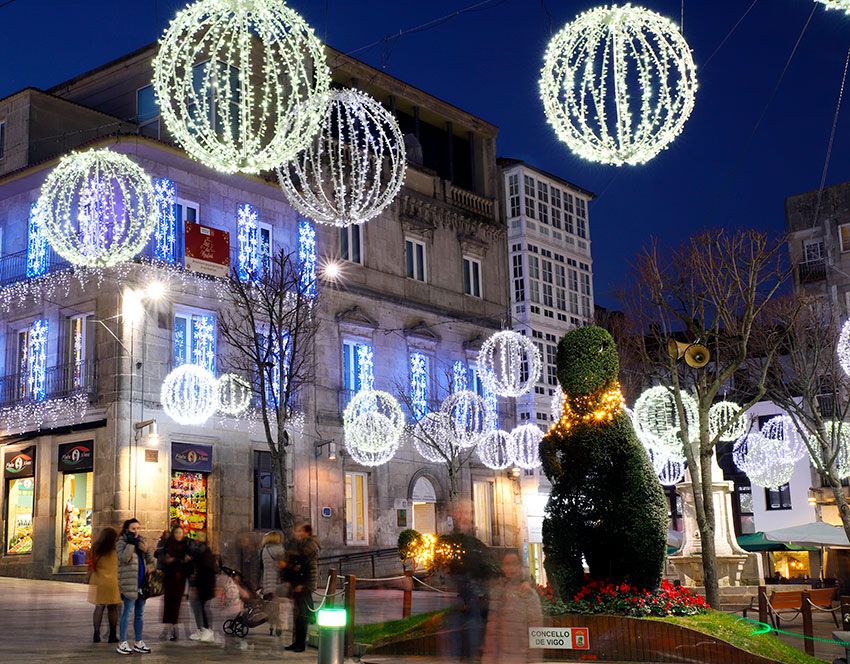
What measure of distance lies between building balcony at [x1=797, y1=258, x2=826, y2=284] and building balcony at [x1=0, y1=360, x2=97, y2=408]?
3214 centimetres

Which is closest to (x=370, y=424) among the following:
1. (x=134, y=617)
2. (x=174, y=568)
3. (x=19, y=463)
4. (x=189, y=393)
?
(x=189, y=393)

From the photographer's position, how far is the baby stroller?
17.1 metres

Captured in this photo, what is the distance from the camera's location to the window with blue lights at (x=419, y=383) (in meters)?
39.1

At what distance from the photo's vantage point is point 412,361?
39781mm

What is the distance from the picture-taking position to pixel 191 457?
3139 centimetres

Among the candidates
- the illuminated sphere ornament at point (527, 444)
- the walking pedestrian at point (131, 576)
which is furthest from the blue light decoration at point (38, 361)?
the walking pedestrian at point (131, 576)

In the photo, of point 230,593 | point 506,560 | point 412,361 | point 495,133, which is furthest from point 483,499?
point 506,560

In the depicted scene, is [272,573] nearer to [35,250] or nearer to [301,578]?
[301,578]

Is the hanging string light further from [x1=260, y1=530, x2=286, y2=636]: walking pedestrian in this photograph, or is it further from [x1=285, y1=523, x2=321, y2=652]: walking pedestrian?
[x1=285, y1=523, x2=321, y2=652]: walking pedestrian

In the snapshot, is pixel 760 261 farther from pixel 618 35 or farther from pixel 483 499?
pixel 483 499

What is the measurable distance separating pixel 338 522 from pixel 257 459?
11.8ft

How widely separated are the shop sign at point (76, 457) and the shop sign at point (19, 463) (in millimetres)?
1259

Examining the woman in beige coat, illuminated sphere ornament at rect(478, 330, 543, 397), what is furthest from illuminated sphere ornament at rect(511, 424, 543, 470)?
the woman in beige coat

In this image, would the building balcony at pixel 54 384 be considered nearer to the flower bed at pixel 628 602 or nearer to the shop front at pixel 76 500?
the shop front at pixel 76 500
